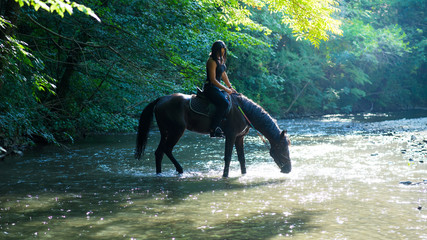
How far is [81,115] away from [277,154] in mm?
7242

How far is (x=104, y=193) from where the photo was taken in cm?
762

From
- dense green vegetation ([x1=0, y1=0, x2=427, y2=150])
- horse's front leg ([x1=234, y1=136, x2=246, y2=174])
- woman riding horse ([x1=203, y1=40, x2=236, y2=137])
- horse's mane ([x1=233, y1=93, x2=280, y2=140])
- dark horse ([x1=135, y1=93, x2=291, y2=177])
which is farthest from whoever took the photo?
dense green vegetation ([x1=0, y1=0, x2=427, y2=150])

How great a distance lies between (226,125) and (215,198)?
8.54 ft

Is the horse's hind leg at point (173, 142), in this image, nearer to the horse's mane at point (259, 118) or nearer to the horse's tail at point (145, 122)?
the horse's tail at point (145, 122)

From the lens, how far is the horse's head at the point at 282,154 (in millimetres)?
9258

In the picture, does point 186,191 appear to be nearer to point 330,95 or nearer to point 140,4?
point 140,4

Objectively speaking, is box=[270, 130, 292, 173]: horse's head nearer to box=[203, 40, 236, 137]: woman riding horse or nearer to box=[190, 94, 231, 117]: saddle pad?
box=[203, 40, 236, 137]: woman riding horse

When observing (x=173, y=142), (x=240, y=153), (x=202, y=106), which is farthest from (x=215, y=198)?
(x=173, y=142)

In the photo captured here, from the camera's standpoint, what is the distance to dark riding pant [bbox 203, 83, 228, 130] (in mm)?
9164

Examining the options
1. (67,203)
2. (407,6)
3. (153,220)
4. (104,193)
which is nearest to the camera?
(153,220)

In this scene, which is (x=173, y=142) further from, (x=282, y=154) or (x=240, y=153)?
(x=282, y=154)

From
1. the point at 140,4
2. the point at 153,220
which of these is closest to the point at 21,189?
the point at 153,220

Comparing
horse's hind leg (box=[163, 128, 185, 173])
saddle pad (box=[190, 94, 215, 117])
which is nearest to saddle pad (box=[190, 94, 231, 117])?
saddle pad (box=[190, 94, 215, 117])

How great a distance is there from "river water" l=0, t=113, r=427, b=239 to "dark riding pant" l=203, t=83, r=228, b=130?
1.26 m
